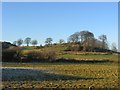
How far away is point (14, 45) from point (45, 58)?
4.30 m

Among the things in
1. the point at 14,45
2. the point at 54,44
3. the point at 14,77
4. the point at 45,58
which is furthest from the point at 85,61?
the point at 14,77

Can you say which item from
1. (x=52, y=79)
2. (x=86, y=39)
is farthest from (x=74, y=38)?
(x=52, y=79)

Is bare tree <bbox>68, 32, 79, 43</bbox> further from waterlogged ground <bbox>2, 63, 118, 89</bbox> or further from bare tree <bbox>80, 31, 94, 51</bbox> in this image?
waterlogged ground <bbox>2, 63, 118, 89</bbox>

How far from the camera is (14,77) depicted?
16.1m

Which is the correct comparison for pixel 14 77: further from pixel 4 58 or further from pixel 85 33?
pixel 85 33

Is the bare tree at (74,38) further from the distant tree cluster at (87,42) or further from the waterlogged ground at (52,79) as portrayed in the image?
the waterlogged ground at (52,79)

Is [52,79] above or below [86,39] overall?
below

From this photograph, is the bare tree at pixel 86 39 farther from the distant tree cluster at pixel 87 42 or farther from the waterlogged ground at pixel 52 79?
the waterlogged ground at pixel 52 79

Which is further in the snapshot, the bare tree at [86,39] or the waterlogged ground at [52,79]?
the bare tree at [86,39]

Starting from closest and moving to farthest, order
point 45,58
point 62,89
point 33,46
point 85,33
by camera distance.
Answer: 1. point 62,89
2. point 45,58
3. point 85,33
4. point 33,46

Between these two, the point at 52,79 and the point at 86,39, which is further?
the point at 86,39

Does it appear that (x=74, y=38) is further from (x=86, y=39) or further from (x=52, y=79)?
(x=52, y=79)

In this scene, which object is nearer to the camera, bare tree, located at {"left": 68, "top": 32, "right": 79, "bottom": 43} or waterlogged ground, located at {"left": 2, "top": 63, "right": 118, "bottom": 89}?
waterlogged ground, located at {"left": 2, "top": 63, "right": 118, "bottom": 89}

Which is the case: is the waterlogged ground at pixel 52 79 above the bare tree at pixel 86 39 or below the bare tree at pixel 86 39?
below
